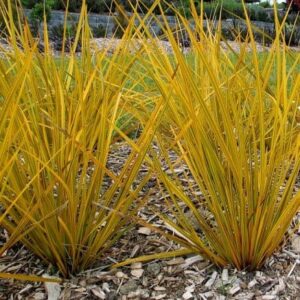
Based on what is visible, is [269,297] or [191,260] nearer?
[269,297]

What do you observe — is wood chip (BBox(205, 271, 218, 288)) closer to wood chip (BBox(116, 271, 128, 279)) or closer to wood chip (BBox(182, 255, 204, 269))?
wood chip (BBox(182, 255, 204, 269))

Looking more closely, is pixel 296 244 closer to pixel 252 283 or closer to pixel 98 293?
pixel 252 283

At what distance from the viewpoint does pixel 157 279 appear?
4.66 feet

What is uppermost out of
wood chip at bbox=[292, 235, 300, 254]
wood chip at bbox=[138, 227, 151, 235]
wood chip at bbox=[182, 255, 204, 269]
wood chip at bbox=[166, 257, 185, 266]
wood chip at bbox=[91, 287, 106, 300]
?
wood chip at bbox=[138, 227, 151, 235]

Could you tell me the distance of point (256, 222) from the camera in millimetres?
1329

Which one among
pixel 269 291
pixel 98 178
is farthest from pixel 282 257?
pixel 98 178

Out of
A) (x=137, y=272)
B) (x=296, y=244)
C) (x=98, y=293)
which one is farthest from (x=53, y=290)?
(x=296, y=244)

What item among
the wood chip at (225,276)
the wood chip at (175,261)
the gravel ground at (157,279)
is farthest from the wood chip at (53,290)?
the wood chip at (225,276)

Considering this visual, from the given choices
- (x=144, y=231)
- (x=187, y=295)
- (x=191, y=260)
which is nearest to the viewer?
(x=187, y=295)

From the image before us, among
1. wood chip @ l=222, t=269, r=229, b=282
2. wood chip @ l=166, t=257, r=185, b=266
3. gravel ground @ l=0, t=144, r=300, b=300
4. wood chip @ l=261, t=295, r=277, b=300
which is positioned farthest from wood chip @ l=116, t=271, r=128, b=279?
wood chip @ l=261, t=295, r=277, b=300

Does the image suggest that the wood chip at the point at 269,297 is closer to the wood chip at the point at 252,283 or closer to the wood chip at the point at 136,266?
the wood chip at the point at 252,283

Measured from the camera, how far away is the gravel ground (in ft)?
4.49

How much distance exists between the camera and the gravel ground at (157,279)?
1.37 metres

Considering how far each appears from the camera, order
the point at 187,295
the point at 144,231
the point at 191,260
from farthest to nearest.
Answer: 1. the point at 144,231
2. the point at 191,260
3. the point at 187,295
